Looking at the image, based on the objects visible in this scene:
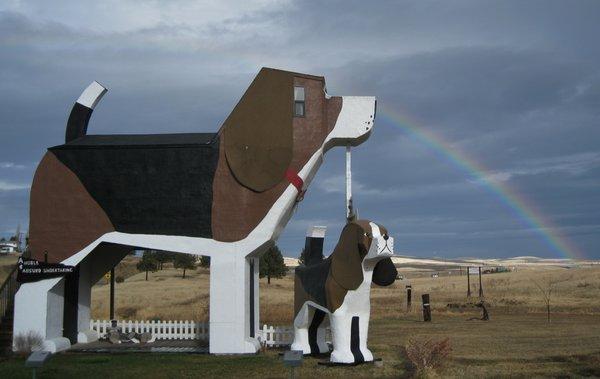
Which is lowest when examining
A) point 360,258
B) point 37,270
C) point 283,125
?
point 37,270

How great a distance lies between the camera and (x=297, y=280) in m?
16.9

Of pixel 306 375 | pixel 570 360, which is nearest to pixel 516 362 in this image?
pixel 570 360

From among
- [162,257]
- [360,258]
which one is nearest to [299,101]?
[360,258]

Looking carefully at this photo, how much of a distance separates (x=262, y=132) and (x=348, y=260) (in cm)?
491

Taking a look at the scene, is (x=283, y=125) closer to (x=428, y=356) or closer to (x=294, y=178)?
(x=294, y=178)

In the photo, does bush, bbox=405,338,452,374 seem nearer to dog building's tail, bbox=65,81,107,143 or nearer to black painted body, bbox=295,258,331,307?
black painted body, bbox=295,258,331,307

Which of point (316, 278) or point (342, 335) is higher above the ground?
point (316, 278)

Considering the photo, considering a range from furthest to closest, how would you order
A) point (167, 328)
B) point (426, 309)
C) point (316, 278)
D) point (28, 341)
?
1. point (426, 309)
2. point (167, 328)
3. point (28, 341)
4. point (316, 278)

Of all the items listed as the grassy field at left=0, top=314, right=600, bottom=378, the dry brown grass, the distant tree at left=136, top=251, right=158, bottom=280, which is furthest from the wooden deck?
the distant tree at left=136, top=251, right=158, bottom=280

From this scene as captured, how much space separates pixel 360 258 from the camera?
13.9 m

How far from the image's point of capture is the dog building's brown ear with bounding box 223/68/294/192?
1711 cm

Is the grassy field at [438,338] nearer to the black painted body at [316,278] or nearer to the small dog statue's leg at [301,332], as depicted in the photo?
the small dog statue's leg at [301,332]

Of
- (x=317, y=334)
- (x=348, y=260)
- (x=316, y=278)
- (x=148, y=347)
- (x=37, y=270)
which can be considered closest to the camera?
(x=348, y=260)

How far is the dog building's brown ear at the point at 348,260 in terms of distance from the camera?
1401 cm
